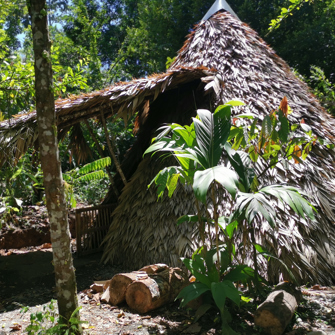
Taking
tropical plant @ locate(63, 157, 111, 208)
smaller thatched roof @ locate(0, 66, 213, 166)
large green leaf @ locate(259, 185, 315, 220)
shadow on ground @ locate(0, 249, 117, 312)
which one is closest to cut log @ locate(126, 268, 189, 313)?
shadow on ground @ locate(0, 249, 117, 312)

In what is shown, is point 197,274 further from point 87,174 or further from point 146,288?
point 87,174

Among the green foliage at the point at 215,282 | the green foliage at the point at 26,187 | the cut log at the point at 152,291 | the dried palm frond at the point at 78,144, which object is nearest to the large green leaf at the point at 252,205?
the green foliage at the point at 215,282

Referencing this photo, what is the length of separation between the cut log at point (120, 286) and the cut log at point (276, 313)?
3.74ft

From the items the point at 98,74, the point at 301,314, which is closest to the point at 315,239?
the point at 301,314

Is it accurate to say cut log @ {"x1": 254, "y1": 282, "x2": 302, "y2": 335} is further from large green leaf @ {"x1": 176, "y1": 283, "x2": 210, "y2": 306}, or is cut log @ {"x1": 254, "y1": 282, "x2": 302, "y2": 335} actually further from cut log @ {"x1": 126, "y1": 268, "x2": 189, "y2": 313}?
cut log @ {"x1": 126, "y1": 268, "x2": 189, "y2": 313}

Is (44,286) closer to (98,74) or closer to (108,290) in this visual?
(108,290)

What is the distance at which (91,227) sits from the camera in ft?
19.1

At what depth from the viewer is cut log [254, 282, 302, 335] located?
2.56m

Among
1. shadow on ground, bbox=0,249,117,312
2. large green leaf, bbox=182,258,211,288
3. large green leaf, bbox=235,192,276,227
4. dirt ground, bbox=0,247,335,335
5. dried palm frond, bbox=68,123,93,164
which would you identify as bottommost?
dirt ground, bbox=0,247,335,335

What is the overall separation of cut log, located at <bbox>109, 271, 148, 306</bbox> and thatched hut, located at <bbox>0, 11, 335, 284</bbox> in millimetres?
812

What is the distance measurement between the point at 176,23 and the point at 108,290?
43.2 feet

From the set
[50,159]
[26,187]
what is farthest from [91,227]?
[50,159]

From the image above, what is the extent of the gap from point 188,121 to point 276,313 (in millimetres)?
2975

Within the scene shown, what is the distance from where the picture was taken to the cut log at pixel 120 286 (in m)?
3.29
